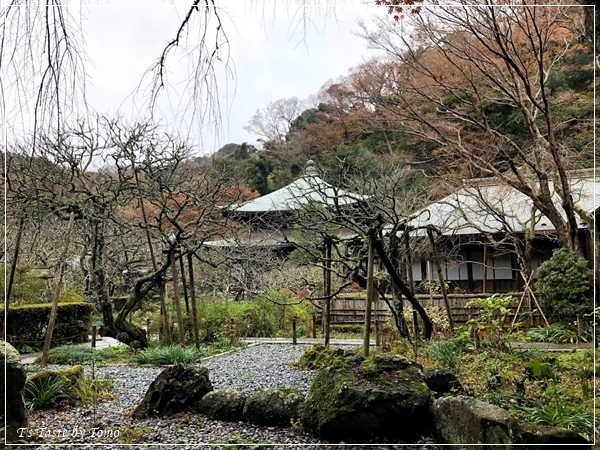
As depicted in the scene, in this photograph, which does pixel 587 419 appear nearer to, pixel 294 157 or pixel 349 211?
pixel 349 211

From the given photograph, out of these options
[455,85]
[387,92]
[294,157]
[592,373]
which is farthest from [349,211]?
[592,373]

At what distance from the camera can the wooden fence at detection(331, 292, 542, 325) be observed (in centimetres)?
589

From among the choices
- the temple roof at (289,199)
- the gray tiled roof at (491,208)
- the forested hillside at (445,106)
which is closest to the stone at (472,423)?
the forested hillside at (445,106)

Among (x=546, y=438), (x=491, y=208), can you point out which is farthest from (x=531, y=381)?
(x=491, y=208)

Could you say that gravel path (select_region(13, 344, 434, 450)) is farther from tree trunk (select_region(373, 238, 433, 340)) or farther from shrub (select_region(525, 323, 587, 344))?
shrub (select_region(525, 323, 587, 344))

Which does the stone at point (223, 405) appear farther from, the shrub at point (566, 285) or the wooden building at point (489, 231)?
the wooden building at point (489, 231)

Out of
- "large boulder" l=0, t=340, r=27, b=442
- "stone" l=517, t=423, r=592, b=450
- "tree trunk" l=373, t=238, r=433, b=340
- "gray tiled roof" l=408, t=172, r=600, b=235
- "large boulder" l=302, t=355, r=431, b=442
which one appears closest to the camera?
"stone" l=517, t=423, r=592, b=450

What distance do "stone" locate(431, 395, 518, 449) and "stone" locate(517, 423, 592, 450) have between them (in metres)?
0.03

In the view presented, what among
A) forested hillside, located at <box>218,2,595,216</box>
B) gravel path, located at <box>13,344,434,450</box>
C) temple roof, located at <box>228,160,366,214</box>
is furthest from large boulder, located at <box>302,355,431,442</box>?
temple roof, located at <box>228,160,366,214</box>

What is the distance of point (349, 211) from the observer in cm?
504

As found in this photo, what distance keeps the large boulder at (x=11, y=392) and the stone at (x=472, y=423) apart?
195cm

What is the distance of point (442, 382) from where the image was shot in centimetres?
271

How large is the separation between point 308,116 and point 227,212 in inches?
74.5

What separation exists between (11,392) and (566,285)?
17.4 ft
